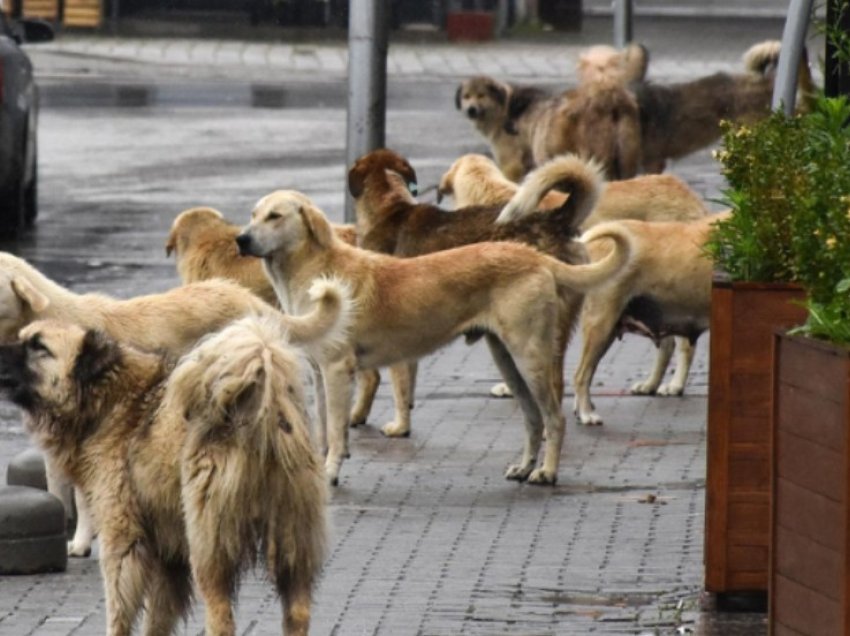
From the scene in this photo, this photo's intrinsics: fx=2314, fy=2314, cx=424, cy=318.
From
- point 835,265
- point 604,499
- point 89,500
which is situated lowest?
point 604,499

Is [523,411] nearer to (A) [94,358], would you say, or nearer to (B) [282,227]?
(B) [282,227]

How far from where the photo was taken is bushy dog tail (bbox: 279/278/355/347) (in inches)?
394

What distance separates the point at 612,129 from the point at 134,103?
46.8 ft

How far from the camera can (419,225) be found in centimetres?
1273

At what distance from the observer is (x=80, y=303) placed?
34.2 feet

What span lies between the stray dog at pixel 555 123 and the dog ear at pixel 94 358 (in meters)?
10.9

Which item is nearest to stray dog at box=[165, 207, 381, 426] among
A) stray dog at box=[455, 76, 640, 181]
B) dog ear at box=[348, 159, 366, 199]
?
dog ear at box=[348, 159, 366, 199]

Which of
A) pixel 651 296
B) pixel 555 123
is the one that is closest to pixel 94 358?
pixel 651 296

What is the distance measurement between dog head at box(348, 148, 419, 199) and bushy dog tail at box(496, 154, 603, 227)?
0.73m

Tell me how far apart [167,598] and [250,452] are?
2.84 ft

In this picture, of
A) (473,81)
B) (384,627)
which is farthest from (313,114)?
(384,627)

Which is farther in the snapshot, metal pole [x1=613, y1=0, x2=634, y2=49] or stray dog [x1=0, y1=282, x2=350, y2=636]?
metal pole [x1=613, y1=0, x2=634, y2=49]

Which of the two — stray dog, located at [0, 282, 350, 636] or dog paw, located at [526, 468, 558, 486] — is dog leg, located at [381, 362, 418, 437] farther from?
stray dog, located at [0, 282, 350, 636]

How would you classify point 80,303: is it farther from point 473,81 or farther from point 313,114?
point 313,114
